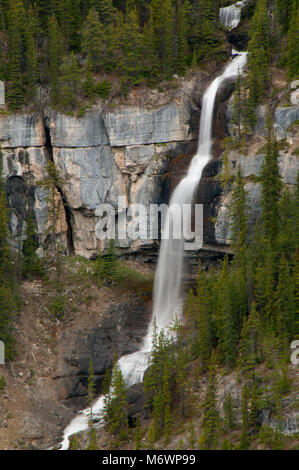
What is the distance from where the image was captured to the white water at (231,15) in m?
66.2

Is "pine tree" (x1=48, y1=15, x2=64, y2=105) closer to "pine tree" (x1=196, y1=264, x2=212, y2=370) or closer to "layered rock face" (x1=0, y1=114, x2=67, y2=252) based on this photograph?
"layered rock face" (x1=0, y1=114, x2=67, y2=252)

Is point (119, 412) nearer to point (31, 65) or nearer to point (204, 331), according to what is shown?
point (204, 331)

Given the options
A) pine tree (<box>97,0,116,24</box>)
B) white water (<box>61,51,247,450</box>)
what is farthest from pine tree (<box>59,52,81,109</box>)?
white water (<box>61,51,247,450</box>)

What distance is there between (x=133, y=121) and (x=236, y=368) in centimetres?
2740

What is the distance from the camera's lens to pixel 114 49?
208 ft

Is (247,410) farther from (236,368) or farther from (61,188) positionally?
(61,188)

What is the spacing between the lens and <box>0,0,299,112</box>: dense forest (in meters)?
61.6

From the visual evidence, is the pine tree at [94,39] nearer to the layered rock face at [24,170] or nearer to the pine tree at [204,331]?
the layered rock face at [24,170]

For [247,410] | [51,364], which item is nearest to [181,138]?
[51,364]

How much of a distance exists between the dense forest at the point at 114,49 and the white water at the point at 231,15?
910 millimetres

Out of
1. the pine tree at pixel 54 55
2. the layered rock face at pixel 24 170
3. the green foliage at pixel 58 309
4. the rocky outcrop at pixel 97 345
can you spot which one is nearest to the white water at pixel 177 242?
the rocky outcrop at pixel 97 345

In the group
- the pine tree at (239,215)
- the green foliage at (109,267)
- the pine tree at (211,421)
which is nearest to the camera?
the pine tree at (211,421)

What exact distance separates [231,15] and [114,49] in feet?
43.2

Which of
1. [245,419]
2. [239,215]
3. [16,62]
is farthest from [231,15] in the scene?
[245,419]
